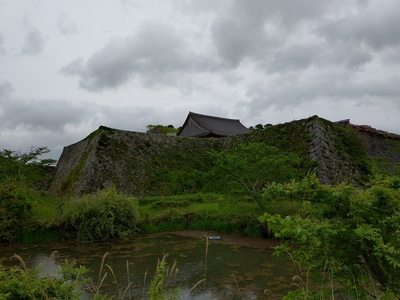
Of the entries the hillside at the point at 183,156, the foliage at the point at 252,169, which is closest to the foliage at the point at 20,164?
the hillside at the point at 183,156

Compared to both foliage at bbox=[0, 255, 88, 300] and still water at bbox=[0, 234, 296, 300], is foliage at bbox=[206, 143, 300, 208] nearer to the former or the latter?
still water at bbox=[0, 234, 296, 300]

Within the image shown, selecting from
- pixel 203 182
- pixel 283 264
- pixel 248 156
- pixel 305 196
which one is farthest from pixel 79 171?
pixel 305 196

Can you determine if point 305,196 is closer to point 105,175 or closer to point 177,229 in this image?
point 177,229

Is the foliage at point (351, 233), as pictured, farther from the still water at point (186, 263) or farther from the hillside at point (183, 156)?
the hillside at point (183, 156)

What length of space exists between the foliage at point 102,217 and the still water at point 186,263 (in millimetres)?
494

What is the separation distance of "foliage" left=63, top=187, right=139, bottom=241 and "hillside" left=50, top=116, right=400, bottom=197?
4.45 meters

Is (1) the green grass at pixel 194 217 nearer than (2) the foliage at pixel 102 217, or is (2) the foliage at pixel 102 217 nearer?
(2) the foliage at pixel 102 217

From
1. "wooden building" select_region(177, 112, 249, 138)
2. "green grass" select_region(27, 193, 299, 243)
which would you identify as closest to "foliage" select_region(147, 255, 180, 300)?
"green grass" select_region(27, 193, 299, 243)

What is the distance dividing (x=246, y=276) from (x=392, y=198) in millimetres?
4411

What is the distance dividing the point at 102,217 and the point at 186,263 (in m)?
3.95

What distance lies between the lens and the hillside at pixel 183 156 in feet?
51.1

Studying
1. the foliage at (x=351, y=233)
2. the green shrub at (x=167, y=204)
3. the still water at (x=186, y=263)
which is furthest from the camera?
the green shrub at (x=167, y=204)

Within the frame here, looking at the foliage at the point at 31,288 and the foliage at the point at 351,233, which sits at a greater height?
the foliage at the point at 351,233

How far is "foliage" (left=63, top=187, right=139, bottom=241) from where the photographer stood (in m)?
10.5
